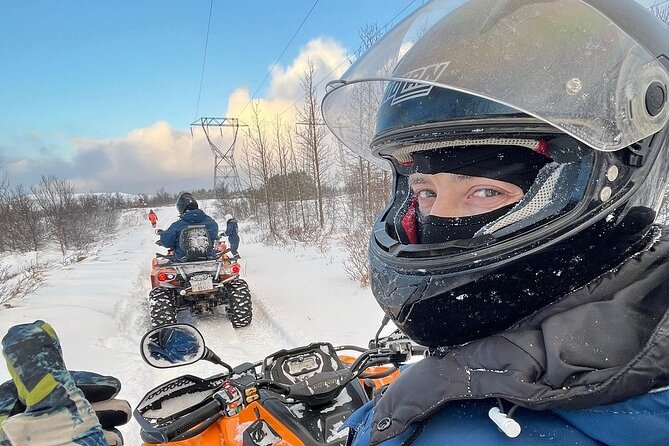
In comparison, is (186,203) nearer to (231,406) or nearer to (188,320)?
(188,320)

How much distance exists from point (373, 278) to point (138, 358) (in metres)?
4.33

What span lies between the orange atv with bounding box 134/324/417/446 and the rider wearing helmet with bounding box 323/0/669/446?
65 centimetres

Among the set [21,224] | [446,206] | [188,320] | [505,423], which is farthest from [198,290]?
[21,224]

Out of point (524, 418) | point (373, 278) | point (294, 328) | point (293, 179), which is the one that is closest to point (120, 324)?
point (294, 328)

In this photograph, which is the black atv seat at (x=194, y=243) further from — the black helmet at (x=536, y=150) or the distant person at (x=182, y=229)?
the black helmet at (x=536, y=150)

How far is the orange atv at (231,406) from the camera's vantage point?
1.54 meters

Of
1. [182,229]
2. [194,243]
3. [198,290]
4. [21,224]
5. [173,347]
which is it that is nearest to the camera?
[173,347]

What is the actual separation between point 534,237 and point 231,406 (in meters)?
1.28

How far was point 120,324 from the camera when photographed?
232 inches

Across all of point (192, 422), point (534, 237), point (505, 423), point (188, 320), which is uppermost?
point (534, 237)

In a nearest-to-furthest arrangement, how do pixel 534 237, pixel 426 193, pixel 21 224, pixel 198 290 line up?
pixel 534 237 < pixel 426 193 < pixel 198 290 < pixel 21 224

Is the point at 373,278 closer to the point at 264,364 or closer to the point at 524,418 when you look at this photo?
the point at 524,418

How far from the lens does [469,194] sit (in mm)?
1007

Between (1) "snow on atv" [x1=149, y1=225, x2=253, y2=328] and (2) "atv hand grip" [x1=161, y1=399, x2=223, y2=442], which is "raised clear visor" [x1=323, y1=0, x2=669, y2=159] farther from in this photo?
(1) "snow on atv" [x1=149, y1=225, x2=253, y2=328]
